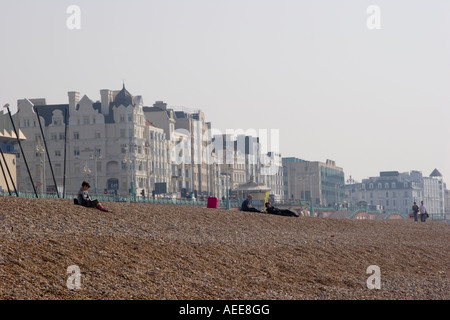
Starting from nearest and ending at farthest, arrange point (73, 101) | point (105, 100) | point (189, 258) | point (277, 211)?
point (189, 258) < point (277, 211) < point (73, 101) < point (105, 100)

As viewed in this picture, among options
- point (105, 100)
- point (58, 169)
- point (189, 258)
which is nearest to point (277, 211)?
point (189, 258)

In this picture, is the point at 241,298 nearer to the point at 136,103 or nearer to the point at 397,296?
the point at 397,296

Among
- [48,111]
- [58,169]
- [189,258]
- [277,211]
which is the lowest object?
[189,258]

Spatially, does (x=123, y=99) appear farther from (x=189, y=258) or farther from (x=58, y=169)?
(x=189, y=258)

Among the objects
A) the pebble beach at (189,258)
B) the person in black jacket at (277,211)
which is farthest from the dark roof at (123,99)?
the pebble beach at (189,258)

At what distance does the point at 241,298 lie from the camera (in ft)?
63.7

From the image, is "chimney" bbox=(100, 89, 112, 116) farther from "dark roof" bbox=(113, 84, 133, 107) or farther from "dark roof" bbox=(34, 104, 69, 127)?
"dark roof" bbox=(34, 104, 69, 127)

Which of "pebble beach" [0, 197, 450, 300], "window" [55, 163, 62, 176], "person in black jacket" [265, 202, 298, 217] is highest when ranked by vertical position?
"window" [55, 163, 62, 176]

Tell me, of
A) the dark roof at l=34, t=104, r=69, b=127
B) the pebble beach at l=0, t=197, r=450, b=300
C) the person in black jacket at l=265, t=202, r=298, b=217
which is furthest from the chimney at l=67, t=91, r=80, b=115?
the pebble beach at l=0, t=197, r=450, b=300

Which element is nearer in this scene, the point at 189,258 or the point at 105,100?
the point at 189,258
